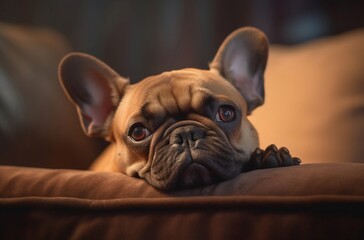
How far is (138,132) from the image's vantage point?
1004 mm

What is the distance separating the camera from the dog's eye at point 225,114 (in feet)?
3.29

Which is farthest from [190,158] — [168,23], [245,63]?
[168,23]

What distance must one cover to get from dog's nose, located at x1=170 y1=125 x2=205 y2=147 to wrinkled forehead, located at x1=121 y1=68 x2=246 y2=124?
4.4 inches

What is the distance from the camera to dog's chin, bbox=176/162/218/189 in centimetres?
77

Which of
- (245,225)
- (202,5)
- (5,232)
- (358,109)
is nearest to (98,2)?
(202,5)

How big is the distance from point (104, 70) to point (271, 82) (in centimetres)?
70

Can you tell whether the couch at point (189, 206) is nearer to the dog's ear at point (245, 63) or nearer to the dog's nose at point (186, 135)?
the dog's nose at point (186, 135)

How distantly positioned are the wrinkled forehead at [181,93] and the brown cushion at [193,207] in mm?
271

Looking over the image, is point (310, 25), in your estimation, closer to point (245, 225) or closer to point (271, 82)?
point (271, 82)

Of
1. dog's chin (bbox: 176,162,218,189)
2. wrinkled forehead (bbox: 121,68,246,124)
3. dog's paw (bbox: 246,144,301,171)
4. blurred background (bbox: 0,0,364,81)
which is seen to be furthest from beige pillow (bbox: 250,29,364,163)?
dog's chin (bbox: 176,162,218,189)

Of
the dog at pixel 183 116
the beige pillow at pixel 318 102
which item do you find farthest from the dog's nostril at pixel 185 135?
the beige pillow at pixel 318 102

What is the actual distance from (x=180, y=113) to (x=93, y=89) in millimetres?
403

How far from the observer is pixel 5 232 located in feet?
2.41

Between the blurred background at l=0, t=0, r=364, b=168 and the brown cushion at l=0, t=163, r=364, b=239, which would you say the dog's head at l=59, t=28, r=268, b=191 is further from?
the blurred background at l=0, t=0, r=364, b=168
